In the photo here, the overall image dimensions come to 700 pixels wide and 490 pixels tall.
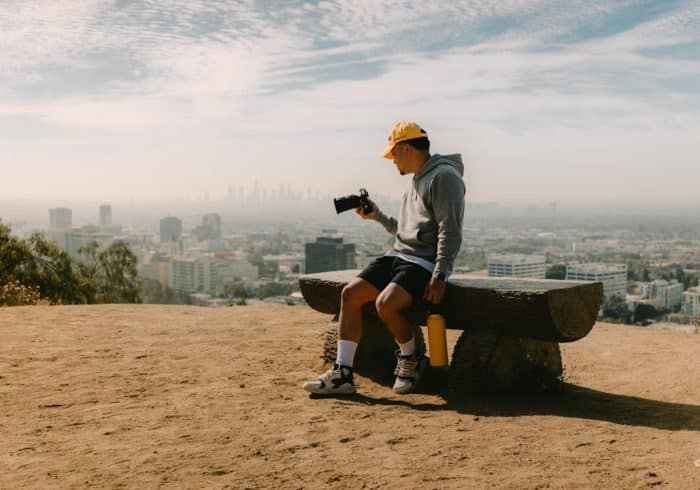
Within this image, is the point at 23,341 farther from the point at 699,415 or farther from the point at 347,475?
the point at 699,415

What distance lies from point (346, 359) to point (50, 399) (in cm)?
212

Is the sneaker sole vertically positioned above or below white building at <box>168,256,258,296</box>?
above

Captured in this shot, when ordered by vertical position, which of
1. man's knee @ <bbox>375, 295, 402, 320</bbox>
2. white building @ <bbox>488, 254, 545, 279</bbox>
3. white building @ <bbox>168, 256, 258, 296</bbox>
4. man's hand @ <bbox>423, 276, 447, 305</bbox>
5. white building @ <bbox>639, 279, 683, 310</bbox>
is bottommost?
white building @ <bbox>168, 256, 258, 296</bbox>

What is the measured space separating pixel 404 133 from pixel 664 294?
26.4 meters

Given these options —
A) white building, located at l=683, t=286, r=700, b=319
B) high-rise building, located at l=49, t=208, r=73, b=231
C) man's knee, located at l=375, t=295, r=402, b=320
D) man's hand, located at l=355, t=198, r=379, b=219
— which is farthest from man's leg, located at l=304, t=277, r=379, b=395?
high-rise building, located at l=49, t=208, r=73, b=231

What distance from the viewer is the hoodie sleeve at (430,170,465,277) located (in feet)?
15.9

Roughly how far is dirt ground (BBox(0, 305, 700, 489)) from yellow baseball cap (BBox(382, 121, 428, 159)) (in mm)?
1886

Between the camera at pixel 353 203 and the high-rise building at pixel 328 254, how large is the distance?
31.4 m

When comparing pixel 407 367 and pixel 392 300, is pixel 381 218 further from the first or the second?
pixel 407 367

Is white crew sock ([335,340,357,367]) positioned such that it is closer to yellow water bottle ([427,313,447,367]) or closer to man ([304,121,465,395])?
man ([304,121,465,395])

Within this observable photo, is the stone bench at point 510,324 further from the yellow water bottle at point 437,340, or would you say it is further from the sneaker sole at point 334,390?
the sneaker sole at point 334,390

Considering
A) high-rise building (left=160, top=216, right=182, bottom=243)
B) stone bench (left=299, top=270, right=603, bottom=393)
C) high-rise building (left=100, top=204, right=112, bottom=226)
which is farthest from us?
high-rise building (left=160, top=216, right=182, bottom=243)

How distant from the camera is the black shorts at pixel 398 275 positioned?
499cm

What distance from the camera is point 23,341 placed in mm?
7148
